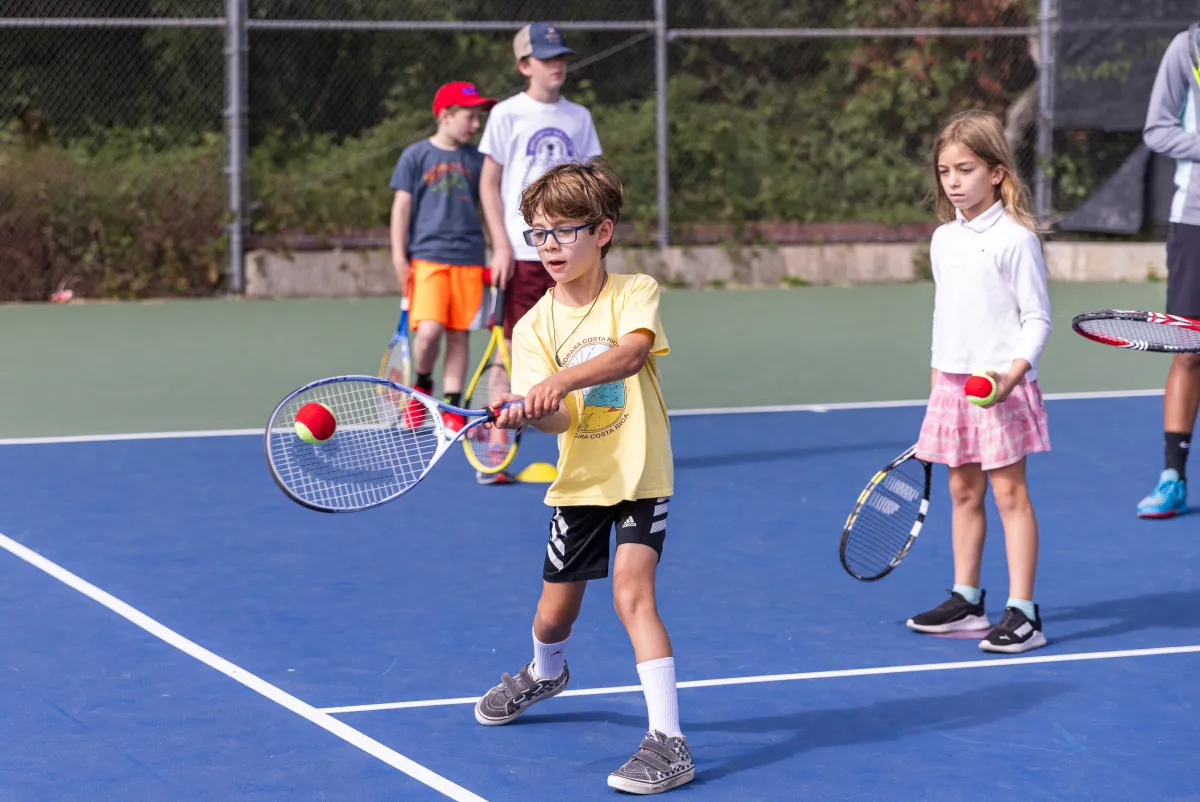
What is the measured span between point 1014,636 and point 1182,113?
2.61 meters

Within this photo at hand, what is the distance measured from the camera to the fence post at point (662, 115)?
15.0 metres

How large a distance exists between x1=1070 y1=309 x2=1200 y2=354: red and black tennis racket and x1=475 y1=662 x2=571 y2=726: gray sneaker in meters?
1.65

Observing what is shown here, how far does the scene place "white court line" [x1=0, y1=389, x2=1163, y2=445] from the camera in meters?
8.31

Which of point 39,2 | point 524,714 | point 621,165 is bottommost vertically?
point 524,714

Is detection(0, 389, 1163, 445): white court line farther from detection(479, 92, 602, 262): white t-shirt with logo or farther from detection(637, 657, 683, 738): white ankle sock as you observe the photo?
detection(637, 657, 683, 738): white ankle sock

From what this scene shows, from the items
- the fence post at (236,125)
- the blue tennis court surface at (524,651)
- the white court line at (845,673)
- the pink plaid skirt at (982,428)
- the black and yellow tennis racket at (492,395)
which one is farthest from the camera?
the fence post at (236,125)

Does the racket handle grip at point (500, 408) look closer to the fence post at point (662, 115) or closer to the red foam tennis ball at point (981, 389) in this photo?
the red foam tennis ball at point (981, 389)

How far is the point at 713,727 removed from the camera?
4320 mm

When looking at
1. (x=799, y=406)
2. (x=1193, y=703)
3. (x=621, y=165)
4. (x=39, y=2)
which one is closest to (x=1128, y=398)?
(x=799, y=406)

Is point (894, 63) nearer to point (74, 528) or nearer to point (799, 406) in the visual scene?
point (799, 406)

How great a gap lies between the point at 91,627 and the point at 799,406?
488 cm

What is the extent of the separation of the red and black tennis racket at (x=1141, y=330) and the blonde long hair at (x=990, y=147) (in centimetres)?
32

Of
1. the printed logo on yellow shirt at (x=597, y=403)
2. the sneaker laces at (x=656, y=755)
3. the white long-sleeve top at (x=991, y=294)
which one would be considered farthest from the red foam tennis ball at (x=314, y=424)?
the white long-sleeve top at (x=991, y=294)

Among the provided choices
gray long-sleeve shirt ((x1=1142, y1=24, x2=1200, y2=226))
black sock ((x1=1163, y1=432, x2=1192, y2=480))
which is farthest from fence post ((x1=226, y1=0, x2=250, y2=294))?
black sock ((x1=1163, y1=432, x2=1192, y2=480))
